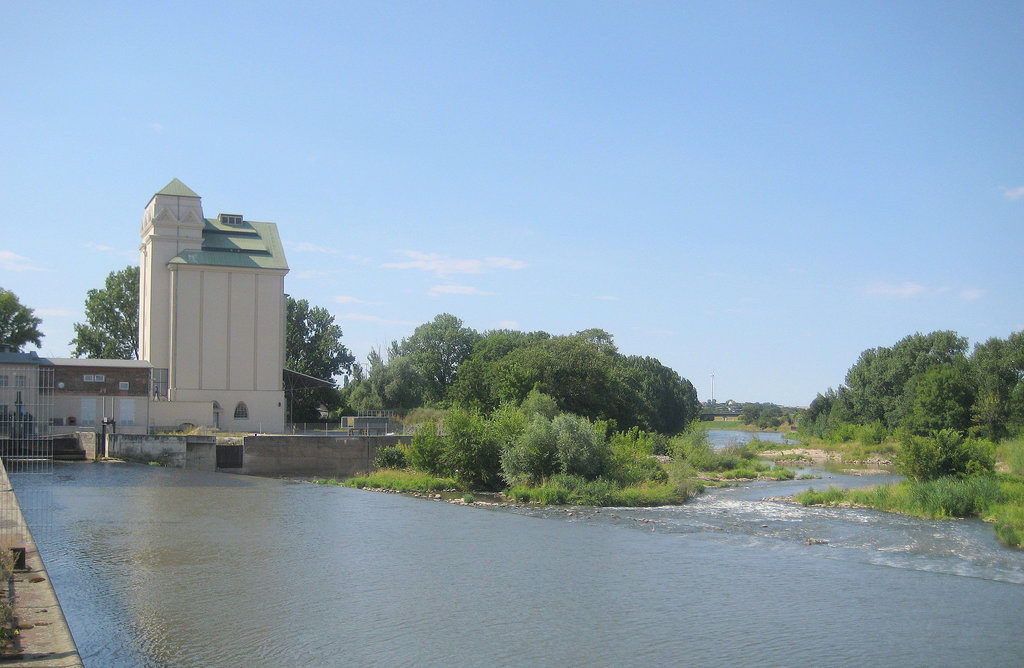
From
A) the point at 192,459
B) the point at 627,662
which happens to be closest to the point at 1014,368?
the point at 192,459

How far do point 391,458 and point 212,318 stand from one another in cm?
2179

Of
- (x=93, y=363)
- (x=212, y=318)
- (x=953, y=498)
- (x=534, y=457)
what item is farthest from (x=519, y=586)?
(x=212, y=318)

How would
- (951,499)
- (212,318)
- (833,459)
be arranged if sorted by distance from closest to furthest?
(951,499) → (212,318) → (833,459)

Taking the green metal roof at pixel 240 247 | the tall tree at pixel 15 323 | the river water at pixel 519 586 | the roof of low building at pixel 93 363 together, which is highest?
the green metal roof at pixel 240 247

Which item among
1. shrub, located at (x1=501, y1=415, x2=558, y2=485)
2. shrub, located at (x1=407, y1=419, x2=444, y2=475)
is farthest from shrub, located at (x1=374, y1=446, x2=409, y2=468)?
shrub, located at (x1=501, y1=415, x2=558, y2=485)

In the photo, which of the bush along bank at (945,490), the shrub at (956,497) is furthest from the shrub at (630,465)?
the shrub at (956,497)

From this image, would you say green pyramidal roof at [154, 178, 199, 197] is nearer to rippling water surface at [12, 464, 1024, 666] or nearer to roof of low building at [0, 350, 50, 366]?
roof of low building at [0, 350, 50, 366]

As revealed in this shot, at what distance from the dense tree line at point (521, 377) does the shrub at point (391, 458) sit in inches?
185

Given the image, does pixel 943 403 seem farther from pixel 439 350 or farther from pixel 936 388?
pixel 439 350

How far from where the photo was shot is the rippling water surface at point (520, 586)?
14766 mm

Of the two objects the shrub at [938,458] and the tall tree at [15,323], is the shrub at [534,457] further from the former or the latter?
the tall tree at [15,323]

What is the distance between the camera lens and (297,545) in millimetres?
23781

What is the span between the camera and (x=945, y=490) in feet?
104

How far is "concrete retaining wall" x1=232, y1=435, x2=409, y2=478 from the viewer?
46594 millimetres
